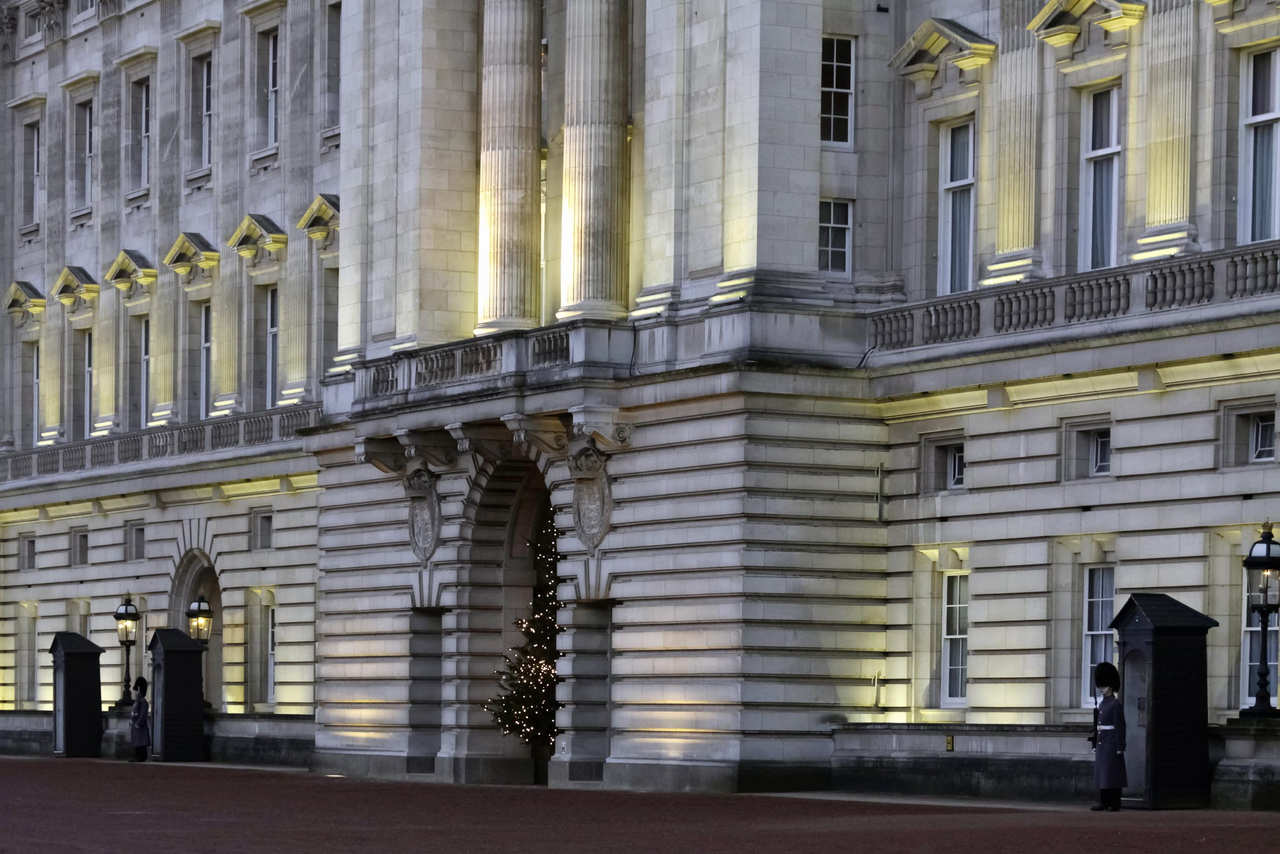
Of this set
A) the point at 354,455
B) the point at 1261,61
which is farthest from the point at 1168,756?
the point at 354,455

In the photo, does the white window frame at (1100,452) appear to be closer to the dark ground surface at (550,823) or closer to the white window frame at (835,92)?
the dark ground surface at (550,823)

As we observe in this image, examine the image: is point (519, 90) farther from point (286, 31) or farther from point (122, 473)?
point (122, 473)

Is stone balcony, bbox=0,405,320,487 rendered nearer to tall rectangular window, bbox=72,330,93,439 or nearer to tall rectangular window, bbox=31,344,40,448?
tall rectangular window, bbox=31,344,40,448

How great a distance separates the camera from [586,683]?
176ft

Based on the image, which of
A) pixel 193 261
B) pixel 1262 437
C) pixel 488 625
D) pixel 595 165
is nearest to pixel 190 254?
pixel 193 261

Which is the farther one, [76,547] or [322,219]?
[76,547]

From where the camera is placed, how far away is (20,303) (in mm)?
81375

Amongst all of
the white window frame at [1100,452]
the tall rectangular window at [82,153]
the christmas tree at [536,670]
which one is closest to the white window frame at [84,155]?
the tall rectangular window at [82,153]

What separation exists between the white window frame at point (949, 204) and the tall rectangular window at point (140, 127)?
31.5m

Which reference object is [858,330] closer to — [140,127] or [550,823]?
[550,823]

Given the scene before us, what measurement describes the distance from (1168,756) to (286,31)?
35332 mm

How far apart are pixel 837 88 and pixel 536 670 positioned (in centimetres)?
1292

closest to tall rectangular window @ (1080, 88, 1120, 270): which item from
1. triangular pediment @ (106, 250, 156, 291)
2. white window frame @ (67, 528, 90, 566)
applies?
triangular pediment @ (106, 250, 156, 291)

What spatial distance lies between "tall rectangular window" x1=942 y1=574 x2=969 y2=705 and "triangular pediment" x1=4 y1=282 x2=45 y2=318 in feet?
124
